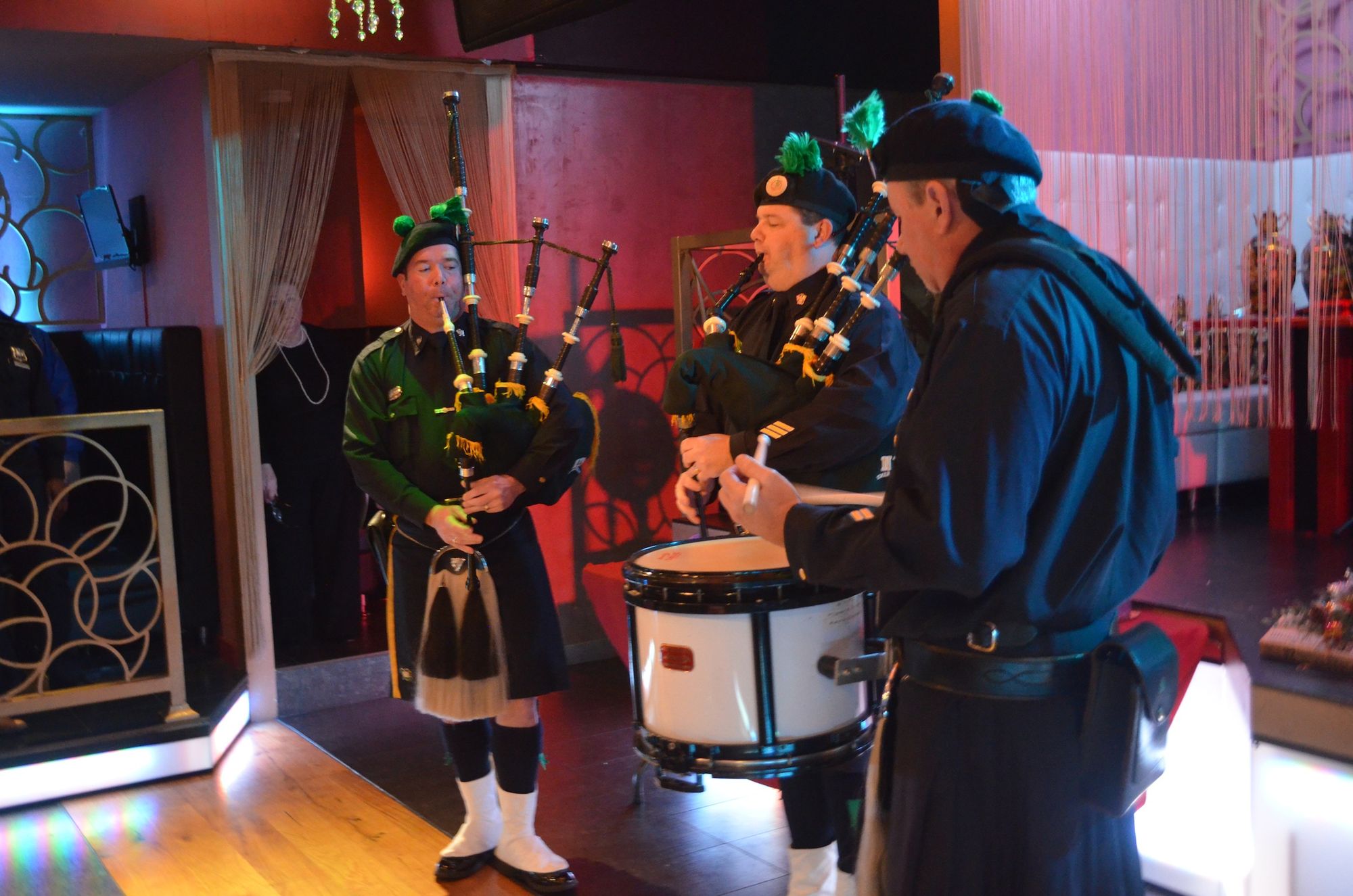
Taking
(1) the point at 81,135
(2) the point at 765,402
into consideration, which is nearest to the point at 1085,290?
(2) the point at 765,402

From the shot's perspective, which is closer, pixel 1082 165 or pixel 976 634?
Answer: pixel 976 634

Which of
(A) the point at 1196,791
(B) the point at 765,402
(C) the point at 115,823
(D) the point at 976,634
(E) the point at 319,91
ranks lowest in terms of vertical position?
(C) the point at 115,823

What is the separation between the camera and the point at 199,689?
15.1 feet

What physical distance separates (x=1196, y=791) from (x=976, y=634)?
157 cm

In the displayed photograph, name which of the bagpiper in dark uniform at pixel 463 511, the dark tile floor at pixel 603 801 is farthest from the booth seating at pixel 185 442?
the bagpiper in dark uniform at pixel 463 511

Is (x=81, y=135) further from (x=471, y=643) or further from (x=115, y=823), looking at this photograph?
(x=471, y=643)

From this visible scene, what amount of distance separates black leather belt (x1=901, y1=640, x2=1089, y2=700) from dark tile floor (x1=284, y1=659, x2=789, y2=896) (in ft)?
5.51

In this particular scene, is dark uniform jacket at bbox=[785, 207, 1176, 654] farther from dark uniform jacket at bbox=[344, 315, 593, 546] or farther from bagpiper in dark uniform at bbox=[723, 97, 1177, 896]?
dark uniform jacket at bbox=[344, 315, 593, 546]

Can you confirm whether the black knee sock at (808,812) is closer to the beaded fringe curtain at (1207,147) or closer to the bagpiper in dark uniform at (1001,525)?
the bagpiper in dark uniform at (1001,525)

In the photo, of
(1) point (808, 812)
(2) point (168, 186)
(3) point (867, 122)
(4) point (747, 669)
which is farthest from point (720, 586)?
(2) point (168, 186)

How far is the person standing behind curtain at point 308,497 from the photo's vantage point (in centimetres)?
515

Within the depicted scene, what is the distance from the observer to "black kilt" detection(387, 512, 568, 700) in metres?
3.08

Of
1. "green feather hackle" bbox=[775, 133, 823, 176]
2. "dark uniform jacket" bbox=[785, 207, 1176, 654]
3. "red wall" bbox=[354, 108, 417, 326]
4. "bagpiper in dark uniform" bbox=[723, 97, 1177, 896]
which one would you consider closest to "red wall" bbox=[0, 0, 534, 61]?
"red wall" bbox=[354, 108, 417, 326]

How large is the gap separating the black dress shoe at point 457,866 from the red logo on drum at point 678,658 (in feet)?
3.90
